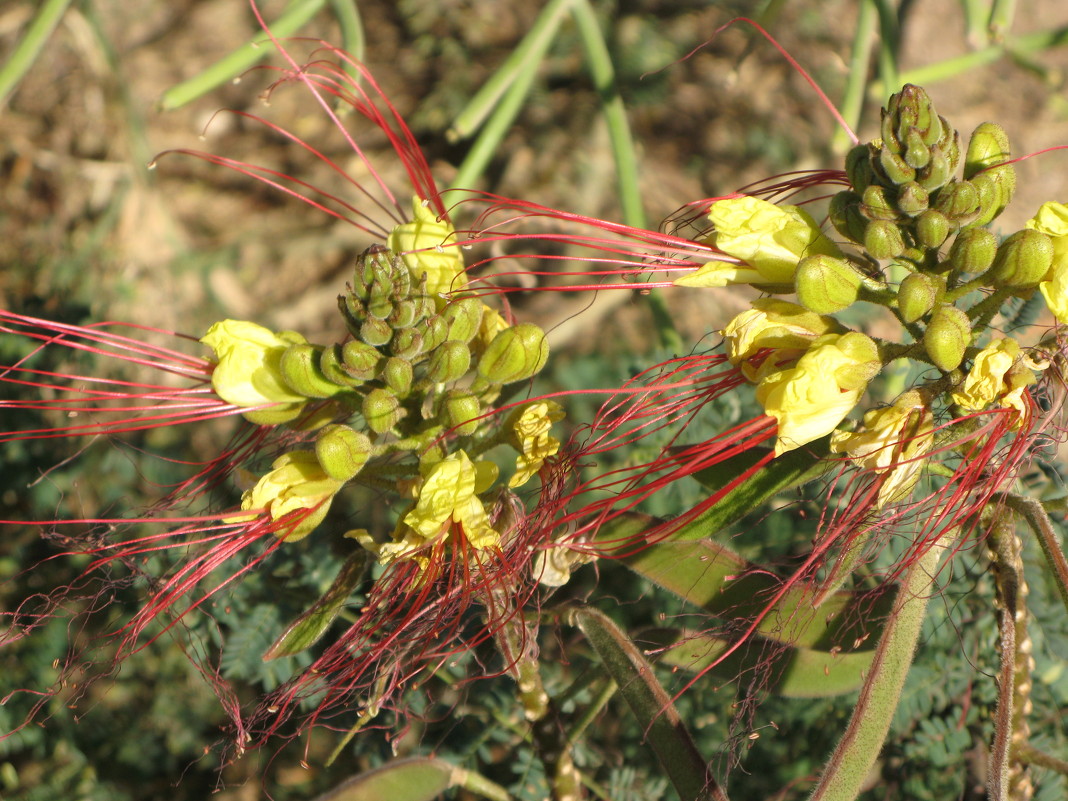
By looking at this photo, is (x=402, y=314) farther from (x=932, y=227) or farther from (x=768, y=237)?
(x=932, y=227)

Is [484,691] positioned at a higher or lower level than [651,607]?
higher

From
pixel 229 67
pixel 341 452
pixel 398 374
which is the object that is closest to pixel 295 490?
pixel 341 452

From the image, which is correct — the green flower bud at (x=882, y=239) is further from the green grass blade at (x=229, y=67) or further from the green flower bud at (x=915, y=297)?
the green grass blade at (x=229, y=67)

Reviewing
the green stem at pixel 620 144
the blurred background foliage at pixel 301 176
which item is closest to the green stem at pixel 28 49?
the blurred background foliage at pixel 301 176

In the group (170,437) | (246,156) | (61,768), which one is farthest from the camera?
(246,156)

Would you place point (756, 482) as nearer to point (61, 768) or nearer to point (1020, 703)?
point (1020, 703)

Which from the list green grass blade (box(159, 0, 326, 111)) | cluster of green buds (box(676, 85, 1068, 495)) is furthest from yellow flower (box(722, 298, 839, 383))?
green grass blade (box(159, 0, 326, 111))

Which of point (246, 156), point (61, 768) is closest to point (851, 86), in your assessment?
point (61, 768)

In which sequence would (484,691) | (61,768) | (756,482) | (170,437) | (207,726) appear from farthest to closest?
1. (170,437)
2. (207,726)
3. (61,768)
4. (484,691)
5. (756,482)

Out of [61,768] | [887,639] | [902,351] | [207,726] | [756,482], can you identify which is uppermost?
[902,351]
